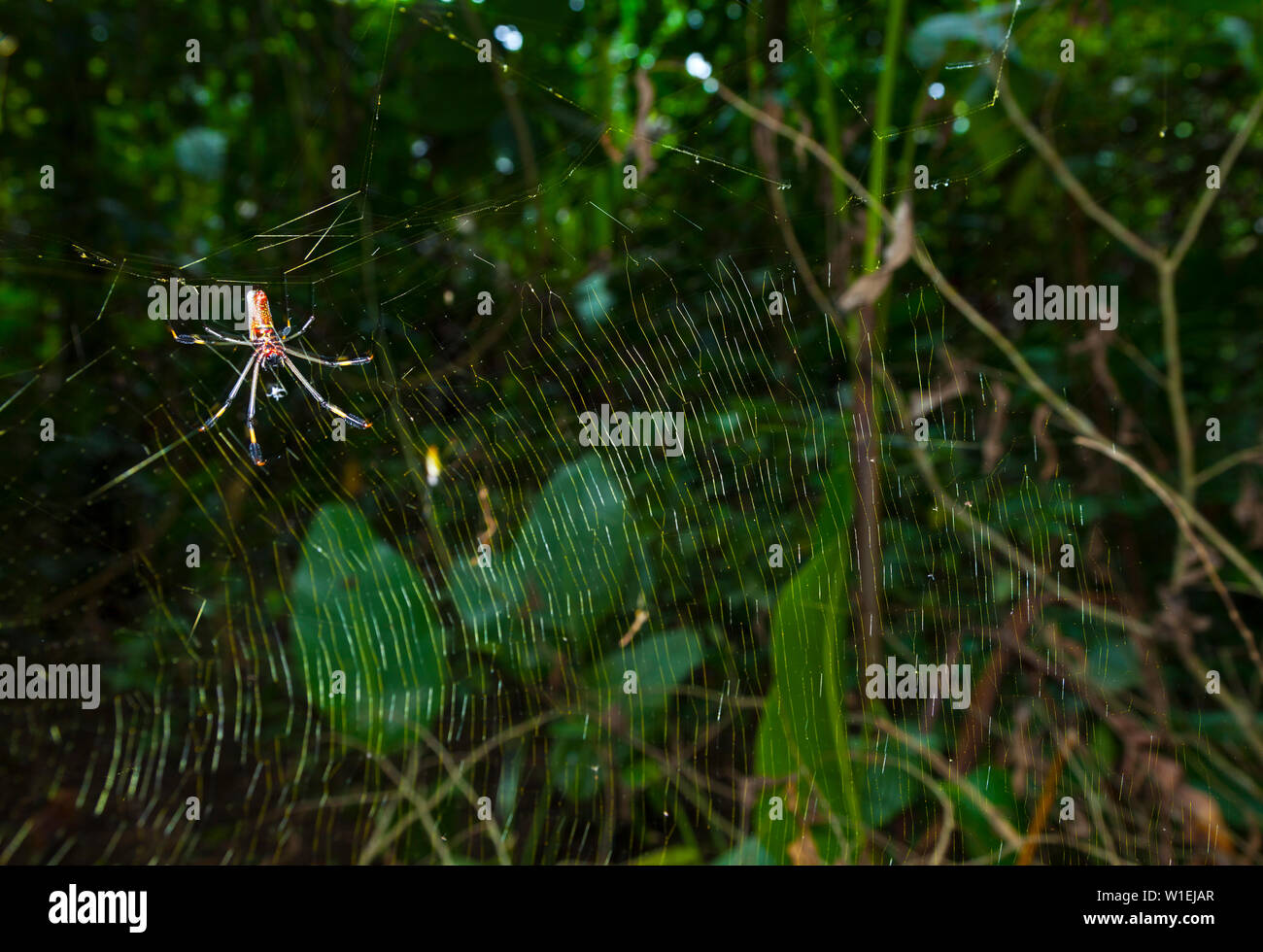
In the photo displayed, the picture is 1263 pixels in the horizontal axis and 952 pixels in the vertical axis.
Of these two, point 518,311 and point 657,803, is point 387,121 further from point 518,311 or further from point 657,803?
point 657,803

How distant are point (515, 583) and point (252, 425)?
17cm

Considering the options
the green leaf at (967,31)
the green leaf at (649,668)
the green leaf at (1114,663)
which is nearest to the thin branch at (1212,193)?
the green leaf at (967,31)

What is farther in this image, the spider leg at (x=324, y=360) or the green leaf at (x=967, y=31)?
the green leaf at (x=967, y=31)

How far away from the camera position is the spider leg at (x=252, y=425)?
0.45 m

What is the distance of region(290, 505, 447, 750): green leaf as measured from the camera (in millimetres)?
469

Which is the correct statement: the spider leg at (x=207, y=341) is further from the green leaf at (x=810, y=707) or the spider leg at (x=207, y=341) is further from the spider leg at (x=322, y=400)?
the green leaf at (x=810, y=707)

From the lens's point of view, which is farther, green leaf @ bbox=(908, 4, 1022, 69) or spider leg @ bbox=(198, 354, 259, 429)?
green leaf @ bbox=(908, 4, 1022, 69)

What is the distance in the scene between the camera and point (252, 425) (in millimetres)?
450

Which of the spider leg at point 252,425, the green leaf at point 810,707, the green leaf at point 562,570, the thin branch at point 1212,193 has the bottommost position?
the green leaf at point 810,707

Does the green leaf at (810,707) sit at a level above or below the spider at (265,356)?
below

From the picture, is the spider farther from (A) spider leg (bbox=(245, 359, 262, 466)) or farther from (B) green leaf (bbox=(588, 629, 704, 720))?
(B) green leaf (bbox=(588, 629, 704, 720))

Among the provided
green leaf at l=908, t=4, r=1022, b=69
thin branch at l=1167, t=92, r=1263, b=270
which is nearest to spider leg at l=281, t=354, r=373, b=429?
green leaf at l=908, t=4, r=1022, b=69

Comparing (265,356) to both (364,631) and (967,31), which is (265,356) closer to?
(364,631)

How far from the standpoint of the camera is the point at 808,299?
1.70 ft
